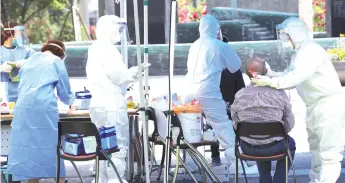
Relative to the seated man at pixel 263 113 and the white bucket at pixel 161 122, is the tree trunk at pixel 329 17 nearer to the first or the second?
the white bucket at pixel 161 122

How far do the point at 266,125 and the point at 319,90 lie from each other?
77cm

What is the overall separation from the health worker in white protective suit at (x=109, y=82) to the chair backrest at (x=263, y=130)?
1137 mm

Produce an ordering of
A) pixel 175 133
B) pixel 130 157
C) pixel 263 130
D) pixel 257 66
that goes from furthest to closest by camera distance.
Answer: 1. pixel 130 157
2. pixel 175 133
3. pixel 257 66
4. pixel 263 130

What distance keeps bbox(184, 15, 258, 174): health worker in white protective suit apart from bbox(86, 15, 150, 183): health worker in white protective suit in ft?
4.11

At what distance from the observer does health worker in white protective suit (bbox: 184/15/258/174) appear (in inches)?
352

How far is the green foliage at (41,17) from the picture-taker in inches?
1123

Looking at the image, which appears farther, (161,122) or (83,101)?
(83,101)

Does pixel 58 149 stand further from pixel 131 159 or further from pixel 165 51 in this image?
pixel 165 51

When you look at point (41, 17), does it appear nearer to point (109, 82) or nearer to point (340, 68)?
point (340, 68)

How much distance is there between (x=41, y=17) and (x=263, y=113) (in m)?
25.3

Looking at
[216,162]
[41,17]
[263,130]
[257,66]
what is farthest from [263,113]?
[41,17]

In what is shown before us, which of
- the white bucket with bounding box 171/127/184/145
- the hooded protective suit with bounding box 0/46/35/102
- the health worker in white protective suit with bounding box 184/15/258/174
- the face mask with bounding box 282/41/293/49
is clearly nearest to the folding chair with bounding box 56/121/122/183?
the white bucket with bounding box 171/127/184/145

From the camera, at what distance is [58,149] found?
748 centimetres

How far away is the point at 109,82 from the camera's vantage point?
785 cm
